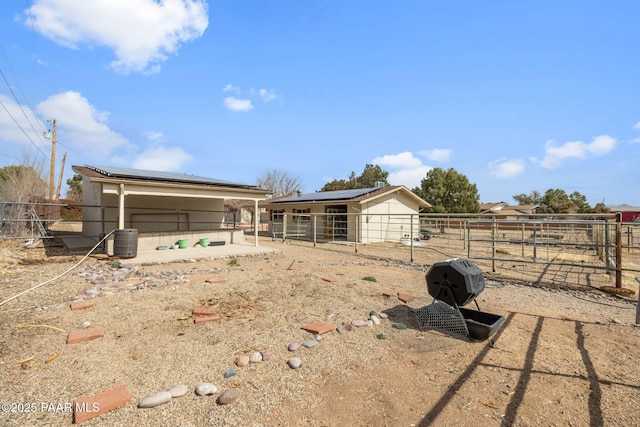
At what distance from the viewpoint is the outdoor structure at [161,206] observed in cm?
1005

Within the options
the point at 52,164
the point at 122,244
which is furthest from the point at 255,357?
the point at 52,164

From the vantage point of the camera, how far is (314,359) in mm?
3006

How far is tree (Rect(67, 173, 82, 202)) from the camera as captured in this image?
33.4 meters

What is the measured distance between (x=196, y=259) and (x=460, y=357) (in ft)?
24.8

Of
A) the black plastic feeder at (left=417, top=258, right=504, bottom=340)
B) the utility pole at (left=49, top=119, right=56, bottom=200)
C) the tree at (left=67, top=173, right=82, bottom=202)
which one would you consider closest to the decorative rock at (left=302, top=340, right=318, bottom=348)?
the black plastic feeder at (left=417, top=258, right=504, bottom=340)

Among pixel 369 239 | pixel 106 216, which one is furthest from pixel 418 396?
pixel 369 239

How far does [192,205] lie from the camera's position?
1338 cm

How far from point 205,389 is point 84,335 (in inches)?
78.5

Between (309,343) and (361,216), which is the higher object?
(361,216)

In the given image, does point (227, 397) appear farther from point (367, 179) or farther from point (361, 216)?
point (367, 179)

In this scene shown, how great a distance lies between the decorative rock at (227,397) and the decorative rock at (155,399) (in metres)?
0.42

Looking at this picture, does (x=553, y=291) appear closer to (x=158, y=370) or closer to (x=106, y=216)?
(x=158, y=370)

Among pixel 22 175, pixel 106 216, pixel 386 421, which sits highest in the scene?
pixel 22 175

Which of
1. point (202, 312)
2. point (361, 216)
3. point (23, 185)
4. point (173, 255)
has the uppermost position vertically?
point (23, 185)
